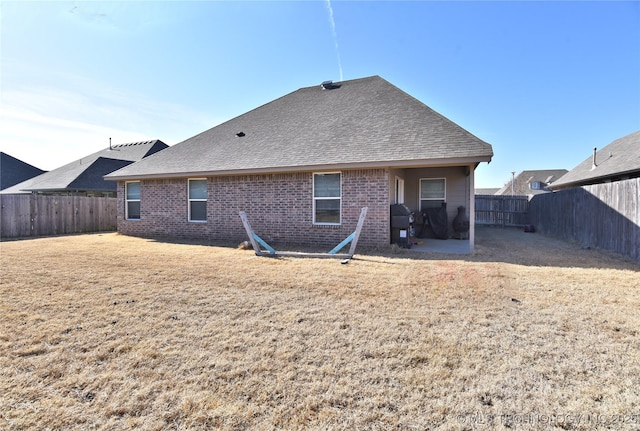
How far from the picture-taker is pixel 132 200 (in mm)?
13695

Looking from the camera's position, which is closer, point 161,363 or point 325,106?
point 161,363

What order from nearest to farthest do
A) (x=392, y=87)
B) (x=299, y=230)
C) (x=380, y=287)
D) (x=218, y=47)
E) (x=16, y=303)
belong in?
(x=16, y=303) → (x=380, y=287) → (x=299, y=230) → (x=218, y=47) → (x=392, y=87)

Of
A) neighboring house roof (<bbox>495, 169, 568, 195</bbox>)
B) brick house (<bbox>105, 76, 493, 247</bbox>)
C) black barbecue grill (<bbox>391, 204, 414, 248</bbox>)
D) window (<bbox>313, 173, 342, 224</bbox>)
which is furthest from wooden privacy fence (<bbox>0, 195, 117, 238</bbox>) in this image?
neighboring house roof (<bbox>495, 169, 568, 195</bbox>)

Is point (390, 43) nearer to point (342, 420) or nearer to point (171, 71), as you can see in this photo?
point (171, 71)

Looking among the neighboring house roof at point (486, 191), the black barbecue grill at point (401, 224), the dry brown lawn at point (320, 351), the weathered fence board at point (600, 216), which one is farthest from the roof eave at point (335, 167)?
the neighboring house roof at point (486, 191)

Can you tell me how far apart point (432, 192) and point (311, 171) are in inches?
209

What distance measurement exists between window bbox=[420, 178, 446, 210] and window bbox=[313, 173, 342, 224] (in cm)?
440

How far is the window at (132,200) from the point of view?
13555 millimetres

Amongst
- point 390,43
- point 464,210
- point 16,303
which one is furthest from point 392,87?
point 16,303

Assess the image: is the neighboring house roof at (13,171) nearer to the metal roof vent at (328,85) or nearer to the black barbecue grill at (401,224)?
the metal roof vent at (328,85)

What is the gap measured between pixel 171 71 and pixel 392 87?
27.5 ft

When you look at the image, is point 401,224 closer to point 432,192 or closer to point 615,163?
point 432,192

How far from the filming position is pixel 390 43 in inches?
477

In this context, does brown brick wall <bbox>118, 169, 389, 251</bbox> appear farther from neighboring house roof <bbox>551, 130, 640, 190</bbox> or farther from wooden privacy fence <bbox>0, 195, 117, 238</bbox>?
Answer: neighboring house roof <bbox>551, 130, 640, 190</bbox>
